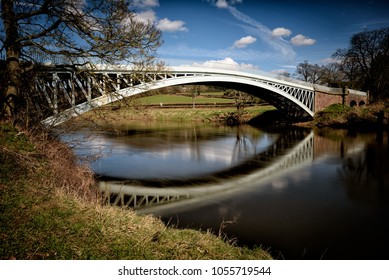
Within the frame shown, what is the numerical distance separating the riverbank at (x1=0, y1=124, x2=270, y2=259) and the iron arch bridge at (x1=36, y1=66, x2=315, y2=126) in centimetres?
424

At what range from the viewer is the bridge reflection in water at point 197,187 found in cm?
847

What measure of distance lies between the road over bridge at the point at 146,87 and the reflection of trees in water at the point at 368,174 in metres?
8.95

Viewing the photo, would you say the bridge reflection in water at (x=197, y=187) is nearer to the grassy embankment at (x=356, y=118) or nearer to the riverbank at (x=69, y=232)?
the riverbank at (x=69, y=232)

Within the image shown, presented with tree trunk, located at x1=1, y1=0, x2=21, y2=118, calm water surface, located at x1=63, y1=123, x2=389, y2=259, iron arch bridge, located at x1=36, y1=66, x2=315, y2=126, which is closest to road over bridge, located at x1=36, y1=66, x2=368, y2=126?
iron arch bridge, located at x1=36, y1=66, x2=315, y2=126

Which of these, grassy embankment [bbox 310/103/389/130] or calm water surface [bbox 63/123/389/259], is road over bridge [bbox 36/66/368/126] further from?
grassy embankment [bbox 310/103/389/130]

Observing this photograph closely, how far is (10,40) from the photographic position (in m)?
7.95

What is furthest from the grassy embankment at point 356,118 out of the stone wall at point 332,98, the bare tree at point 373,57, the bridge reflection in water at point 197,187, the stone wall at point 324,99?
the bridge reflection in water at point 197,187

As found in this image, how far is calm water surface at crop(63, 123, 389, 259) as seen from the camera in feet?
19.9

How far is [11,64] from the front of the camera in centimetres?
814

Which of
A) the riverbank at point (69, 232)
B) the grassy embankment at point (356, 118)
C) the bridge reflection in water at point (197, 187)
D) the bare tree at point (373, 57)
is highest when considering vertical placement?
the bare tree at point (373, 57)

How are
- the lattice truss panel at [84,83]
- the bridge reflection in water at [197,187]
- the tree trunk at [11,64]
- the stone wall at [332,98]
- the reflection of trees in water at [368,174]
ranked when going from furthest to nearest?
the stone wall at [332,98]
the lattice truss panel at [84,83]
the reflection of trees in water at [368,174]
the bridge reflection in water at [197,187]
the tree trunk at [11,64]

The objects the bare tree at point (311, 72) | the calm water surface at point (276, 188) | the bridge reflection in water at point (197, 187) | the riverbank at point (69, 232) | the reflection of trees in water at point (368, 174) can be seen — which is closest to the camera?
the riverbank at point (69, 232)

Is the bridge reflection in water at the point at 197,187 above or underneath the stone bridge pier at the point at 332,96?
underneath

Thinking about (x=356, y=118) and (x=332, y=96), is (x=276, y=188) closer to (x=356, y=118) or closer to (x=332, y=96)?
(x=356, y=118)
